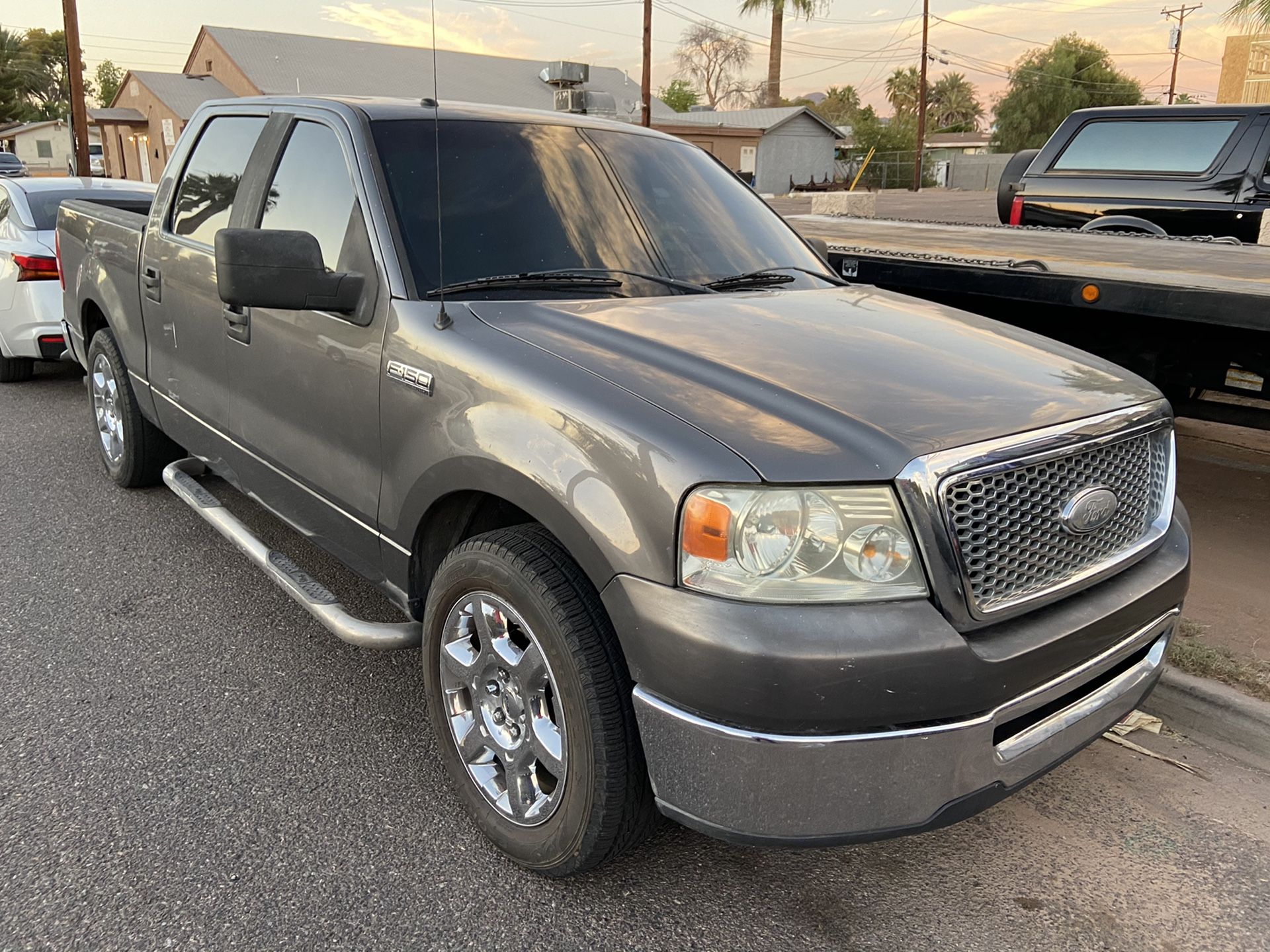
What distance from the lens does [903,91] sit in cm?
10338

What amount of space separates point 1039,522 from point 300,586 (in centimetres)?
228

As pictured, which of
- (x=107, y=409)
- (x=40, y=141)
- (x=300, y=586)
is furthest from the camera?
(x=40, y=141)

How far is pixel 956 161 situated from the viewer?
60.0 meters

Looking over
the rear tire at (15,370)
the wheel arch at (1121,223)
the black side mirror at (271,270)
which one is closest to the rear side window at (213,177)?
the black side mirror at (271,270)

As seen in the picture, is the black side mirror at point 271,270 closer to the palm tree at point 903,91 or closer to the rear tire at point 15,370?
the rear tire at point 15,370

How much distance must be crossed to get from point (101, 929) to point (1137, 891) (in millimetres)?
2561

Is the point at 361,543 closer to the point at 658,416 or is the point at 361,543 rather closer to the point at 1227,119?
the point at 658,416

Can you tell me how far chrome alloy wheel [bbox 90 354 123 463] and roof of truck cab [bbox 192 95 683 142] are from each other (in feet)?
6.83

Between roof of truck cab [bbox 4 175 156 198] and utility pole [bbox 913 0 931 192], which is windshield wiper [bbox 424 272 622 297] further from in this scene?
utility pole [bbox 913 0 931 192]

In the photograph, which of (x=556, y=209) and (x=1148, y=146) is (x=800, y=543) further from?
(x=1148, y=146)

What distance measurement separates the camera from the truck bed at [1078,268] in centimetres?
387

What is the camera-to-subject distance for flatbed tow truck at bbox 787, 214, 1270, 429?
12.9 feet

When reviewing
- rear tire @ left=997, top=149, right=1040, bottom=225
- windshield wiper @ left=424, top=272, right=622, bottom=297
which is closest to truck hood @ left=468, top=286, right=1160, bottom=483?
windshield wiper @ left=424, top=272, right=622, bottom=297

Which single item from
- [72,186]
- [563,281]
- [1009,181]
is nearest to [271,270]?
[563,281]
